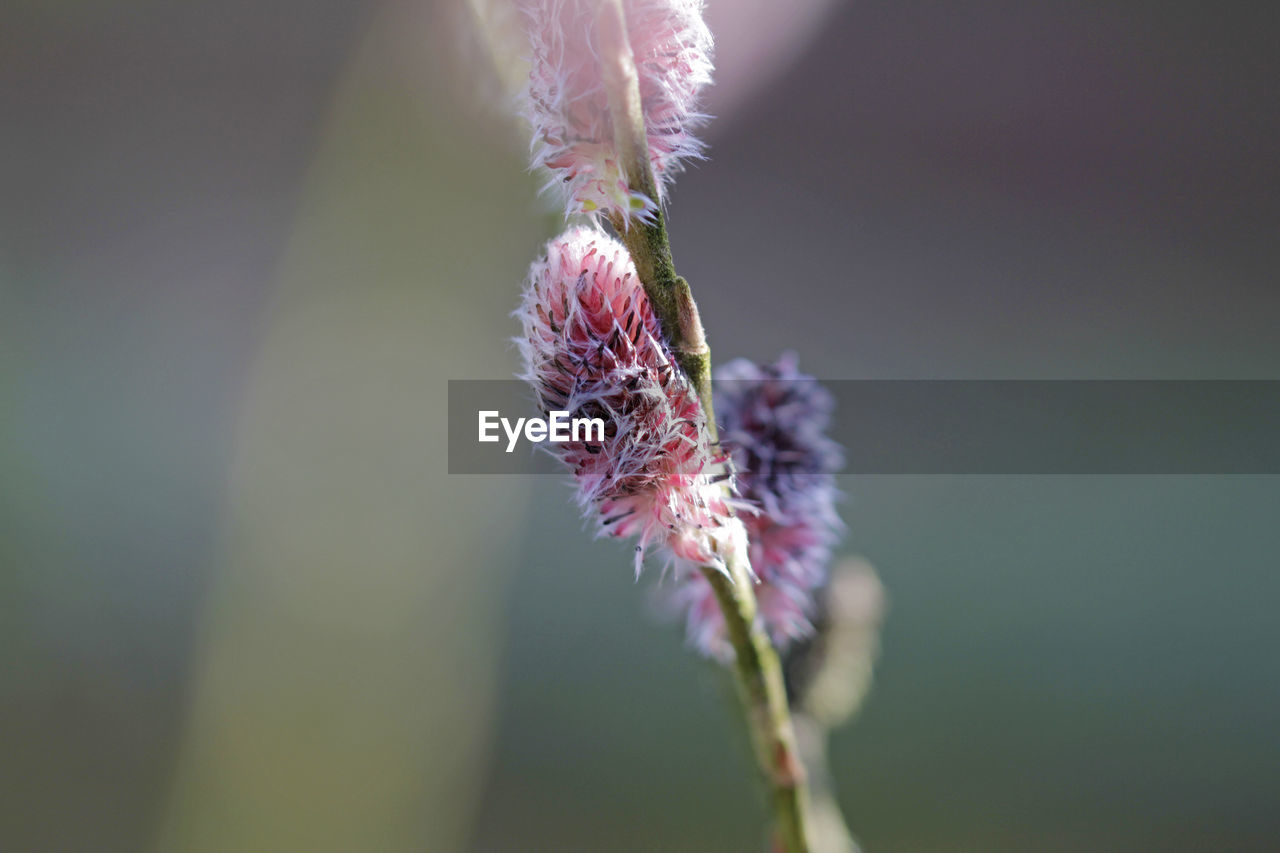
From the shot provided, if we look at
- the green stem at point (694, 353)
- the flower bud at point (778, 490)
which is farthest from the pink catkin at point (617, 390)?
the flower bud at point (778, 490)

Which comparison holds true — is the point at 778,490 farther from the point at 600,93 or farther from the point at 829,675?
the point at 600,93

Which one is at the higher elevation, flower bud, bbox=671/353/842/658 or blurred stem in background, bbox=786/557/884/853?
flower bud, bbox=671/353/842/658

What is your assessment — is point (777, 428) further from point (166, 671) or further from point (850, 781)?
point (166, 671)

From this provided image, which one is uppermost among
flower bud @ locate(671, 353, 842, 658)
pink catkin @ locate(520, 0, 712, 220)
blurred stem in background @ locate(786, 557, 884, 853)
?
pink catkin @ locate(520, 0, 712, 220)

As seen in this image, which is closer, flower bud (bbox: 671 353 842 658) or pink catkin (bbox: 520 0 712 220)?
pink catkin (bbox: 520 0 712 220)

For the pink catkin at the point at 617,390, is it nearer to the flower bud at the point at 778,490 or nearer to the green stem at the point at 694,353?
the green stem at the point at 694,353

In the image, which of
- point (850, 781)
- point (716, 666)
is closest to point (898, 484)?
point (850, 781)

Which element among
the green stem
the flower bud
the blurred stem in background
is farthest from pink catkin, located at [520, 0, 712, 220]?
the blurred stem in background

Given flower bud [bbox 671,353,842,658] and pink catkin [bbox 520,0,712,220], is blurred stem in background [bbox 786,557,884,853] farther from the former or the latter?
pink catkin [bbox 520,0,712,220]
